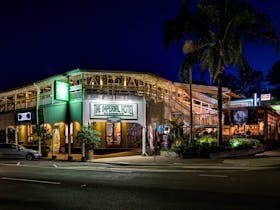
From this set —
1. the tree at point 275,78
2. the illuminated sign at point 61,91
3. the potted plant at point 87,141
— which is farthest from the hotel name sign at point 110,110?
the tree at point 275,78

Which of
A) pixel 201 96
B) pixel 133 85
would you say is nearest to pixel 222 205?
pixel 133 85

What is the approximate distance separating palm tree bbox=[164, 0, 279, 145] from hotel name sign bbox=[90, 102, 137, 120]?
6.45 m

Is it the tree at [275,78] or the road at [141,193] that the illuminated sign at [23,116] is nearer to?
the road at [141,193]

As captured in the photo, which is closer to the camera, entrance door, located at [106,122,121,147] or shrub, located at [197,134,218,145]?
shrub, located at [197,134,218,145]

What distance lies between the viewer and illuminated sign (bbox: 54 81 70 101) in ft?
84.9

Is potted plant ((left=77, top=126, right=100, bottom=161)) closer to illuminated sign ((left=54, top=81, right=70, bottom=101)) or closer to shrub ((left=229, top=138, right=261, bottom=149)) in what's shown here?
illuminated sign ((left=54, top=81, right=70, bottom=101))

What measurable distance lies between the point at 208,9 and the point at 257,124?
13898mm

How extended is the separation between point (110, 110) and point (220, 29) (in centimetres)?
1006

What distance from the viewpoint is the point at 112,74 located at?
26672mm

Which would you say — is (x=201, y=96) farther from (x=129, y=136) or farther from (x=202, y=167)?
(x=202, y=167)

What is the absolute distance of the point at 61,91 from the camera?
2650cm

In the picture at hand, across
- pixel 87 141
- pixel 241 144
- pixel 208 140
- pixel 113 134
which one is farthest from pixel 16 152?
pixel 241 144

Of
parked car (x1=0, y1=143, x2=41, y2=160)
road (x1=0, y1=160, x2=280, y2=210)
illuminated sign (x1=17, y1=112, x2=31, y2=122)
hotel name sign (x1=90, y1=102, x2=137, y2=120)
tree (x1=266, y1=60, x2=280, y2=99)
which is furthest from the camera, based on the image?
tree (x1=266, y1=60, x2=280, y2=99)

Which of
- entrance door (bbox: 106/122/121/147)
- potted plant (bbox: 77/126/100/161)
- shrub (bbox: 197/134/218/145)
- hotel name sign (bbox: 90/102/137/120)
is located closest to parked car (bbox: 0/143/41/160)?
potted plant (bbox: 77/126/100/161)
